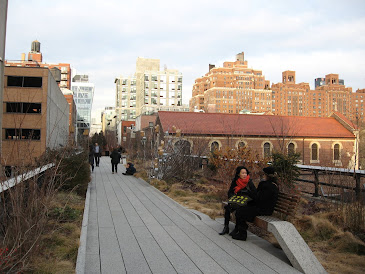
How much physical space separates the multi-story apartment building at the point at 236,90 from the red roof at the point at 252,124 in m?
103

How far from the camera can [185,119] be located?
5175 centimetres

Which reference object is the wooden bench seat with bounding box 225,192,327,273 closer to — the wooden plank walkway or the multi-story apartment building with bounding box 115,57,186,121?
the wooden plank walkway

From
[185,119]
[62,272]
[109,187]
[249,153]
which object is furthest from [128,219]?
[185,119]

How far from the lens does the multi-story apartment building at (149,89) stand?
11650 cm

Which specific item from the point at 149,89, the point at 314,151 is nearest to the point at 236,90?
the point at 149,89

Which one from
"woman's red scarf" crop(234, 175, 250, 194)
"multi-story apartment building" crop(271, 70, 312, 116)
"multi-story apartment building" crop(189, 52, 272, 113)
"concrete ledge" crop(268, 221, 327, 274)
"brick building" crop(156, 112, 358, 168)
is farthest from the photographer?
"multi-story apartment building" crop(271, 70, 312, 116)

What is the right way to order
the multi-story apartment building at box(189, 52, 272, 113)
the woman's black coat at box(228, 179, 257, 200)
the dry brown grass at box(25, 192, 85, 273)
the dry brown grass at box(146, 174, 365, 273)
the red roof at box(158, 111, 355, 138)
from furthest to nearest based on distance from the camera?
1. the multi-story apartment building at box(189, 52, 272, 113)
2. the red roof at box(158, 111, 355, 138)
3. the woman's black coat at box(228, 179, 257, 200)
4. the dry brown grass at box(146, 174, 365, 273)
5. the dry brown grass at box(25, 192, 85, 273)

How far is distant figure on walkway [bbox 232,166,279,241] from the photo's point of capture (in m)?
6.93

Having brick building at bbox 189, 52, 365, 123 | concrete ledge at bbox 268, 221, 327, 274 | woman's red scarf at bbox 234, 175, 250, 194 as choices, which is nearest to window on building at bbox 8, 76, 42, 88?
woman's red scarf at bbox 234, 175, 250, 194

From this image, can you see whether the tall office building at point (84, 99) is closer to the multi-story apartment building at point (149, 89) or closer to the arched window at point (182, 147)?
the multi-story apartment building at point (149, 89)

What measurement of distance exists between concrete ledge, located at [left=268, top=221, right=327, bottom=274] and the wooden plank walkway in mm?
166

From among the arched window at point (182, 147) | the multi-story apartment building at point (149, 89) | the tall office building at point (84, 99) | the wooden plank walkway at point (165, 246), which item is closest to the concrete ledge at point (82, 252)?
the wooden plank walkway at point (165, 246)

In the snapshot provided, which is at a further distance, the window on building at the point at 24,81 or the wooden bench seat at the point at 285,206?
the window on building at the point at 24,81

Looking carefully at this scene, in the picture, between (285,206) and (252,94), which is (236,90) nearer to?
(252,94)
